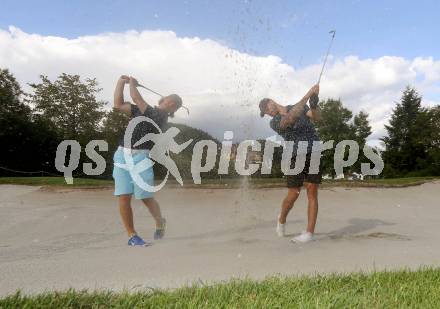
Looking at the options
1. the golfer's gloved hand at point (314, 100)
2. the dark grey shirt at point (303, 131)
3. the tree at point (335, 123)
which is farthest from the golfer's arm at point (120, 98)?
the tree at point (335, 123)

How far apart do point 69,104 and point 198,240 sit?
3121 cm

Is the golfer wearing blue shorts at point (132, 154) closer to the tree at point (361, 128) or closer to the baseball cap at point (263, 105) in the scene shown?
the baseball cap at point (263, 105)

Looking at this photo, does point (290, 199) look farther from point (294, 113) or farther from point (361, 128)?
point (361, 128)

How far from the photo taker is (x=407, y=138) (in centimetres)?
5172

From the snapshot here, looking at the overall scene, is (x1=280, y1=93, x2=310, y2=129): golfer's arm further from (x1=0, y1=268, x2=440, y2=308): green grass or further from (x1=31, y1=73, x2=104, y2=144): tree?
(x1=31, y1=73, x2=104, y2=144): tree

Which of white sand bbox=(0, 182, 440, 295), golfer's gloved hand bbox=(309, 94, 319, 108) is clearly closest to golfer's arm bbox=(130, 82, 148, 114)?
white sand bbox=(0, 182, 440, 295)

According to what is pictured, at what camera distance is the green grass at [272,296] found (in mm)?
2791

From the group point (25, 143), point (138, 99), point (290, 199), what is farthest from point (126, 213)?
point (25, 143)

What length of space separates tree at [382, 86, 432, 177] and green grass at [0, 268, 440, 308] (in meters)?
45.7

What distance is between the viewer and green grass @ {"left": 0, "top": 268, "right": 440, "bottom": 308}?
9.16 ft

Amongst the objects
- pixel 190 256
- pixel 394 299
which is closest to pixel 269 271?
pixel 190 256

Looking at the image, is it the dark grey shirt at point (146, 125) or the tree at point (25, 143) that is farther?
the tree at point (25, 143)

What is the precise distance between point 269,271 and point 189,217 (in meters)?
4.00

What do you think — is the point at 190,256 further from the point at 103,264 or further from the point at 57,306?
the point at 57,306
